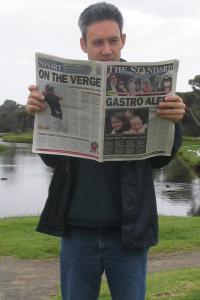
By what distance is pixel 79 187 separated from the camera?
283cm

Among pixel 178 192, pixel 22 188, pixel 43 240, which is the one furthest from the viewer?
pixel 22 188

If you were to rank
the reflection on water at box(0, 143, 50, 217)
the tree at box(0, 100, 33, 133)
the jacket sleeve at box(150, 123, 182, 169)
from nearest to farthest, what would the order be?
the jacket sleeve at box(150, 123, 182, 169), the reflection on water at box(0, 143, 50, 217), the tree at box(0, 100, 33, 133)

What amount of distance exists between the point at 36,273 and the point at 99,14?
5.42m

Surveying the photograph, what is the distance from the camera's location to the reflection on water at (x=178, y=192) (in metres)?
21.4

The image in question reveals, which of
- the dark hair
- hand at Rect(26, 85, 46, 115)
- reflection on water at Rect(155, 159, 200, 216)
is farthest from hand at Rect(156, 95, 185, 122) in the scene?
reflection on water at Rect(155, 159, 200, 216)

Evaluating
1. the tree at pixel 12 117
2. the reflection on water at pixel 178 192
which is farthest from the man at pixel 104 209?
the tree at pixel 12 117

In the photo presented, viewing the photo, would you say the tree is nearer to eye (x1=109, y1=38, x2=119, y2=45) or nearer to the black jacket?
the black jacket

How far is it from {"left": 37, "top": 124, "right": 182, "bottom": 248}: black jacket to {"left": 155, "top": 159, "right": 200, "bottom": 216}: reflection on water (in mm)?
17560

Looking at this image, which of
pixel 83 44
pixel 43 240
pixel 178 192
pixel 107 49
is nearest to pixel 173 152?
pixel 107 49

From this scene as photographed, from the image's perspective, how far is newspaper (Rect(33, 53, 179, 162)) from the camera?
270 cm

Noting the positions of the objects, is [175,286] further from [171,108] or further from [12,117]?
[12,117]

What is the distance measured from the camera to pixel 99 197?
9.14ft

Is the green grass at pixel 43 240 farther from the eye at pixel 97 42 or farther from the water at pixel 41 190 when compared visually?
the water at pixel 41 190

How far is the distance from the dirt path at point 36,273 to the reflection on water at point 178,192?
11.6 meters
